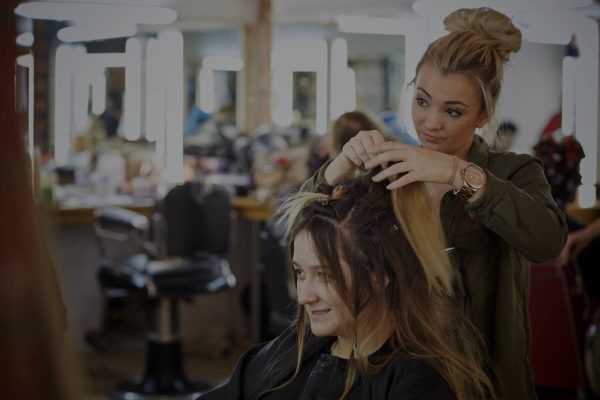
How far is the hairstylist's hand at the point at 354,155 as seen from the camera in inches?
55.9

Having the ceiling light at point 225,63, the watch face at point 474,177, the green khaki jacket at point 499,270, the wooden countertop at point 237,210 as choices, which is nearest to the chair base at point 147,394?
the wooden countertop at point 237,210

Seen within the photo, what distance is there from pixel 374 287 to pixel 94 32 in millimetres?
3735

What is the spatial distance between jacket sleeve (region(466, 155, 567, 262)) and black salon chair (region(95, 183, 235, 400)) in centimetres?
241

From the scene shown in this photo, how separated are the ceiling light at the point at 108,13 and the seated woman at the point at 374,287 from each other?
242 centimetres

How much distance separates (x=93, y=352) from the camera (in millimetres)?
4676

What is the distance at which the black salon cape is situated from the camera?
132cm

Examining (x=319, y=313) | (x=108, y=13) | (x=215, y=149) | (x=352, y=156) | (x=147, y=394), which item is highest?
(x=108, y=13)

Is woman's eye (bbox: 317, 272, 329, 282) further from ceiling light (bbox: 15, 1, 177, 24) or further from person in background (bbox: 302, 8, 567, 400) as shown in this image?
ceiling light (bbox: 15, 1, 177, 24)

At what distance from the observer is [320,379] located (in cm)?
142

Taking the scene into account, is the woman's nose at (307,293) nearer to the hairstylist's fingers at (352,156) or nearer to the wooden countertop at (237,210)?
the hairstylist's fingers at (352,156)

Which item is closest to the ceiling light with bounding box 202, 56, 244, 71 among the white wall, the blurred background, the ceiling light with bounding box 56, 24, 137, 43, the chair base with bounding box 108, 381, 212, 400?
the blurred background

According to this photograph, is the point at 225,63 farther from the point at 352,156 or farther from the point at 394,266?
the point at 394,266

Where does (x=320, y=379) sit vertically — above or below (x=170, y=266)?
above

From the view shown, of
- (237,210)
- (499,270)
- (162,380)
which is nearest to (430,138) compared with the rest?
(499,270)
